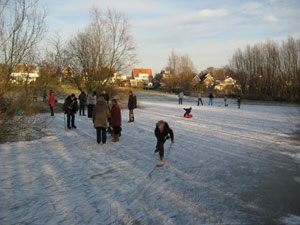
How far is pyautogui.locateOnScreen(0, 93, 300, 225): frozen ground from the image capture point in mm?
3645

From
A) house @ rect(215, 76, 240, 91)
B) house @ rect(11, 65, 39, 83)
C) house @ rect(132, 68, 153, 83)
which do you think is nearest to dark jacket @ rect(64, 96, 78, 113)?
house @ rect(11, 65, 39, 83)

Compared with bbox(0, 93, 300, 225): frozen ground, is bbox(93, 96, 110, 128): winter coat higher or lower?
higher

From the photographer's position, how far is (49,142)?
328 inches

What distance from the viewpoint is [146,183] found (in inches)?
193

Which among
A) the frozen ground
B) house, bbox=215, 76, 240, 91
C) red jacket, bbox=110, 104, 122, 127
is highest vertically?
house, bbox=215, 76, 240, 91

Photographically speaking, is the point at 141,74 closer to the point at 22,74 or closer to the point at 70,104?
the point at 70,104

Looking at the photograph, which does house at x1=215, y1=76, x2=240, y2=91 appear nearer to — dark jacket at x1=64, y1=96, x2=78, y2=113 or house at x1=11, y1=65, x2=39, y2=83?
dark jacket at x1=64, y1=96, x2=78, y2=113

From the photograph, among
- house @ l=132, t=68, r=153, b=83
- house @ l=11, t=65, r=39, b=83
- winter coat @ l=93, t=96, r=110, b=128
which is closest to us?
house @ l=11, t=65, r=39, b=83

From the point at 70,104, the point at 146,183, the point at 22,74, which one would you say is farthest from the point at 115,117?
the point at 146,183

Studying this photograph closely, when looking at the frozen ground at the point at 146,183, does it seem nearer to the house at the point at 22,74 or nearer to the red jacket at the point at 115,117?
the red jacket at the point at 115,117

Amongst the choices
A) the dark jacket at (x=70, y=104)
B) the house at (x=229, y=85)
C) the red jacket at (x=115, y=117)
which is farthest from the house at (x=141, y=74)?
the red jacket at (x=115, y=117)

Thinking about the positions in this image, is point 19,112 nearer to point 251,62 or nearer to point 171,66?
point 251,62

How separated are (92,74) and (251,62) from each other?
27.7 meters

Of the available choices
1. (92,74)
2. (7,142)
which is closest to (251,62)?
(92,74)
